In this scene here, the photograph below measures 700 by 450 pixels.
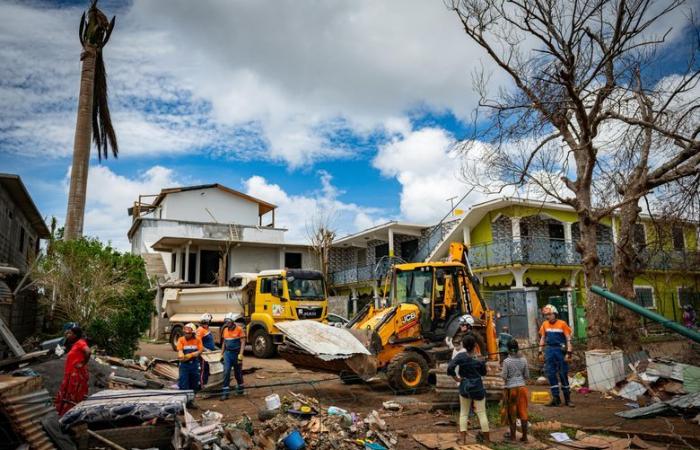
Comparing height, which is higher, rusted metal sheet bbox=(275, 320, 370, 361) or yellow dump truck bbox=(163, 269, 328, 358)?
yellow dump truck bbox=(163, 269, 328, 358)

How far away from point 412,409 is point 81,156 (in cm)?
1201

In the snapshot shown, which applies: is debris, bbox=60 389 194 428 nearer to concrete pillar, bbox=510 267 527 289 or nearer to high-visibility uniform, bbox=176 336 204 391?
high-visibility uniform, bbox=176 336 204 391

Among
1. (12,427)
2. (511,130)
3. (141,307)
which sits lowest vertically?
(12,427)

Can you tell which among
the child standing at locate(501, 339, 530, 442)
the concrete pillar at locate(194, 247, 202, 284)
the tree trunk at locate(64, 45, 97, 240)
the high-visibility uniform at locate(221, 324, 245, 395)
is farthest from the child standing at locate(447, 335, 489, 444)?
the concrete pillar at locate(194, 247, 202, 284)

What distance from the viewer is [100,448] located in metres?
5.38

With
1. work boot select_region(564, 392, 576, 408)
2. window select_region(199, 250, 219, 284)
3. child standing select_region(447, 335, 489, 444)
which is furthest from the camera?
window select_region(199, 250, 219, 284)

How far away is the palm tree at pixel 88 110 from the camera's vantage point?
1483cm

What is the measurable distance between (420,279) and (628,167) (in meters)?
5.41

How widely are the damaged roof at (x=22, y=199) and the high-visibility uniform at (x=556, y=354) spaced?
41.7 feet

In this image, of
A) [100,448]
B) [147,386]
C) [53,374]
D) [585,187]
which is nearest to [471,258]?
[585,187]

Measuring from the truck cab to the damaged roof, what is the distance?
281 inches

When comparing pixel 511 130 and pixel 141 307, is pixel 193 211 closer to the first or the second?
pixel 141 307

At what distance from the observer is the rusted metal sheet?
8961 millimetres

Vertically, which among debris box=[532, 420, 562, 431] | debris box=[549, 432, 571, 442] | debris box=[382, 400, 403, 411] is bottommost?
debris box=[549, 432, 571, 442]
